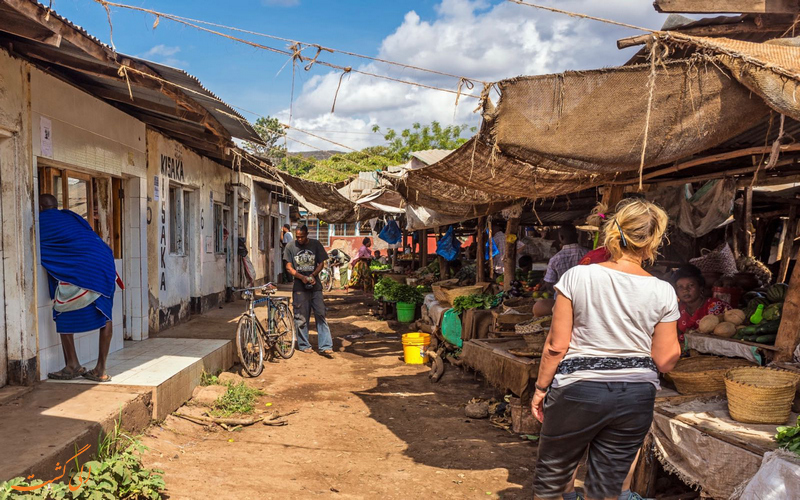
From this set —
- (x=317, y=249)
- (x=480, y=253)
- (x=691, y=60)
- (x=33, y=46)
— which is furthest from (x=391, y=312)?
(x=691, y=60)

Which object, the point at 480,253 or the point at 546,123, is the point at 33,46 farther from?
the point at 480,253

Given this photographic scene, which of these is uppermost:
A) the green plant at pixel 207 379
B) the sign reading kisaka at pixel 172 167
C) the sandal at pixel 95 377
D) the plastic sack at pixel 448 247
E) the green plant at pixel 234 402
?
the sign reading kisaka at pixel 172 167

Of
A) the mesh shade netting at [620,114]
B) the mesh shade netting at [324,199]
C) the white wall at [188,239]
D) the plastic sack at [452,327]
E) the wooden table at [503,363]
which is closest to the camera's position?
the mesh shade netting at [620,114]

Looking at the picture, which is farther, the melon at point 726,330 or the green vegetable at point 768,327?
the melon at point 726,330

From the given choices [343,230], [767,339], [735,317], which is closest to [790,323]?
[767,339]

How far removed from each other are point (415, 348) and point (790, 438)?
632cm

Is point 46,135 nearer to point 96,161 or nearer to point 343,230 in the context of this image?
point 96,161

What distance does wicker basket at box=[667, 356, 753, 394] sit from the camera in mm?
4316

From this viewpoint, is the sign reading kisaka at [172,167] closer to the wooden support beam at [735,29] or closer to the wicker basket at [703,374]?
the wooden support beam at [735,29]

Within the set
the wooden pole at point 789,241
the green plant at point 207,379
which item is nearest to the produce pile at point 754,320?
the green plant at point 207,379

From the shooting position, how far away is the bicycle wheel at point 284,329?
887cm

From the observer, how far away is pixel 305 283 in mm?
9227

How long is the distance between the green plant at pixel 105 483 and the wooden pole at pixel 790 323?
A: 4553 millimetres

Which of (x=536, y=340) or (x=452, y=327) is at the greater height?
(x=536, y=340)
